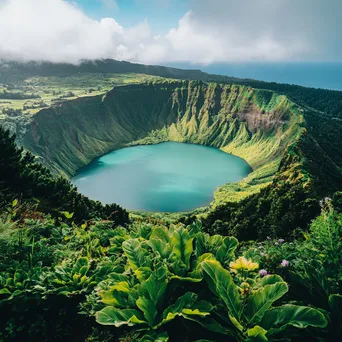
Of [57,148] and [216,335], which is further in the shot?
[57,148]

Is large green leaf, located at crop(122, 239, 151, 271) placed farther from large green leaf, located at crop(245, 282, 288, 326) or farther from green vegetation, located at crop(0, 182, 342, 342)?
large green leaf, located at crop(245, 282, 288, 326)

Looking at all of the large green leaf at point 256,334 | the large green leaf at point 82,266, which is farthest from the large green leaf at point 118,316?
the large green leaf at point 82,266

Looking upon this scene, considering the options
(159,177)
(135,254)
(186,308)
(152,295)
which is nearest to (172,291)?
(152,295)

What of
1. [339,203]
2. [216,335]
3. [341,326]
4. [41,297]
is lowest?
[339,203]

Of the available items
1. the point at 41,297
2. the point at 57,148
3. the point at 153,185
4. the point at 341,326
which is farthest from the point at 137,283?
the point at 57,148

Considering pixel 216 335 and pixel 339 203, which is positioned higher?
pixel 216 335

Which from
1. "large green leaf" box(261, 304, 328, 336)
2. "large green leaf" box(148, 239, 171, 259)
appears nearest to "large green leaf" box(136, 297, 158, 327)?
"large green leaf" box(148, 239, 171, 259)

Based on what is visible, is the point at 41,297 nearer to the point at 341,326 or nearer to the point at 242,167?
the point at 341,326
